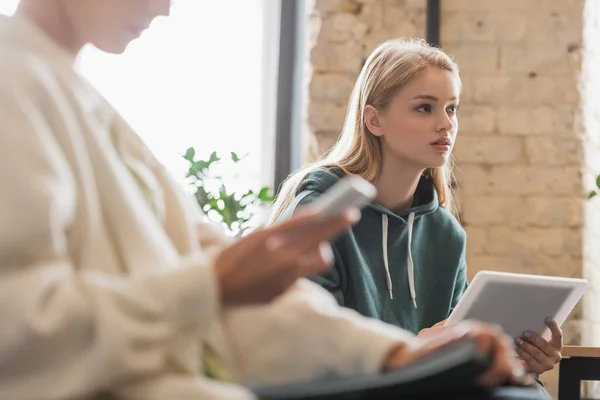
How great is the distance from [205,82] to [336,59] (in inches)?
23.9

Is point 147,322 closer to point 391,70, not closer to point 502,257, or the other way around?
point 391,70

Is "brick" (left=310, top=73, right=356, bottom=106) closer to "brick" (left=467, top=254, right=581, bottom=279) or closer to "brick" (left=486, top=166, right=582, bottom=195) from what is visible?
"brick" (left=486, top=166, right=582, bottom=195)

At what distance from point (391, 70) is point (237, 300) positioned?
1.78m

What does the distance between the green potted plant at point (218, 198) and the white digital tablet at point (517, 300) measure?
1387 mm

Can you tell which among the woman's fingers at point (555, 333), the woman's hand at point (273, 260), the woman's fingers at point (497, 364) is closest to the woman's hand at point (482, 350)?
the woman's fingers at point (497, 364)

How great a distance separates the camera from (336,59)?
134 inches

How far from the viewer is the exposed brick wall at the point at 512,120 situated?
11.1ft

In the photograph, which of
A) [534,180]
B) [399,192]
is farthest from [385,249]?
[534,180]

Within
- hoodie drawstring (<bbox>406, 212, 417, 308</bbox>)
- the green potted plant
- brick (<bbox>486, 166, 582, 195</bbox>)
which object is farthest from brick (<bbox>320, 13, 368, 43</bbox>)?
hoodie drawstring (<bbox>406, 212, 417, 308</bbox>)

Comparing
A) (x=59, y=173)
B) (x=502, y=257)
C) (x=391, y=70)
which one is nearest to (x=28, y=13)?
(x=59, y=173)

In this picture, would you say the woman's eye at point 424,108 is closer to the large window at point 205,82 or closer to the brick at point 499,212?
the brick at point 499,212

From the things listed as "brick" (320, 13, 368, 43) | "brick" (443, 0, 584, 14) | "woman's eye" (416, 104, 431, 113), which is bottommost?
"woman's eye" (416, 104, 431, 113)

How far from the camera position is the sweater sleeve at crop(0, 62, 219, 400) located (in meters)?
0.72

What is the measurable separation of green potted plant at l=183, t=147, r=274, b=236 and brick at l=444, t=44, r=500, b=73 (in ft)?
2.84
